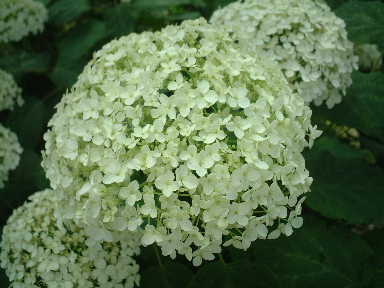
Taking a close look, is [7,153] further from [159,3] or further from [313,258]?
[313,258]

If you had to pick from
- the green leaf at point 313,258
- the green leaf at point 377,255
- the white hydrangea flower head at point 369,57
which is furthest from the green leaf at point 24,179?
the white hydrangea flower head at point 369,57

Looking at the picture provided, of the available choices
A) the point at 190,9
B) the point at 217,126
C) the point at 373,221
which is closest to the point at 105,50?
the point at 217,126

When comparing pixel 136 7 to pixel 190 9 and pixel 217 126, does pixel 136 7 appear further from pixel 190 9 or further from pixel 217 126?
pixel 217 126

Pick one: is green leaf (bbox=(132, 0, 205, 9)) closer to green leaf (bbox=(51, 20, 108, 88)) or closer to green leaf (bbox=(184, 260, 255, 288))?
green leaf (bbox=(51, 20, 108, 88))

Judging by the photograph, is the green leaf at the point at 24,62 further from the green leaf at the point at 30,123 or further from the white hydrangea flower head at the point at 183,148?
the white hydrangea flower head at the point at 183,148

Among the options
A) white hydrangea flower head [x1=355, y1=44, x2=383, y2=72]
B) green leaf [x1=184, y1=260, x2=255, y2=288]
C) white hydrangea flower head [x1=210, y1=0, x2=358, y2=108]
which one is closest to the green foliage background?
green leaf [x1=184, y1=260, x2=255, y2=288]

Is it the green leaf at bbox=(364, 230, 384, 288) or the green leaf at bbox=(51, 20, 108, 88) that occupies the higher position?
the green leaf at bbox=(51, 20, 108, 88)
